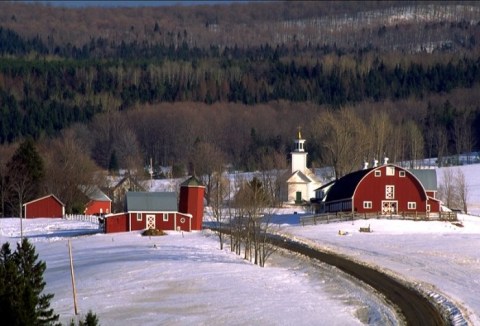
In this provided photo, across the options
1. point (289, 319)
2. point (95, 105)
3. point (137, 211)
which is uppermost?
point (95, 105)

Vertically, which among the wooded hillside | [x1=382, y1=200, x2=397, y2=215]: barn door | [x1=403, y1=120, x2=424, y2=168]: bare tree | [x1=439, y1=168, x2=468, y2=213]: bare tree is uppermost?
the wooded hillside

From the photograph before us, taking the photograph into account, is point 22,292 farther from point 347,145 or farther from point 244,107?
point 244,107

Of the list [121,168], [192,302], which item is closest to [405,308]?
[192,302]

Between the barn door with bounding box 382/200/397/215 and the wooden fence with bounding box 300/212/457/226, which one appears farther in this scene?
the barn door with bounding box 382/200/397/215

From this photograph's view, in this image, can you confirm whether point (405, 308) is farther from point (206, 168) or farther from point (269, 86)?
point (269, 86)

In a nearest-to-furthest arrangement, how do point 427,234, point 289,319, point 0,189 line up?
point 289,319 < point 427,234 < point 0,189

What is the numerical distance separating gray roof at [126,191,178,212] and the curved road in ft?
37.4

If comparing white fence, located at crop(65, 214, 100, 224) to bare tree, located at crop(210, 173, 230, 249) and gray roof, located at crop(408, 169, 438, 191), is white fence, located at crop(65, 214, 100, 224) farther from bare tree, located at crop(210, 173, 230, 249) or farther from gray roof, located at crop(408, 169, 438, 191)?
gray roof, located at crop(408, 169, 438, 191)

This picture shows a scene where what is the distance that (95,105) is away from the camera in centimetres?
16400

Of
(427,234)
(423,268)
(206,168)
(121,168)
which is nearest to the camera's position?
(423,268)

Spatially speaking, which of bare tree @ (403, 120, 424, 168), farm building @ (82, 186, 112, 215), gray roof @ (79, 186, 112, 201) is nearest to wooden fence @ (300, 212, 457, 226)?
farm building @ (82, 186, 112, 215)

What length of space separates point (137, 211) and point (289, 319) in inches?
1263

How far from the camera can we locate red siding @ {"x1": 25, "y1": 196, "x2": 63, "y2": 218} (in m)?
83.6

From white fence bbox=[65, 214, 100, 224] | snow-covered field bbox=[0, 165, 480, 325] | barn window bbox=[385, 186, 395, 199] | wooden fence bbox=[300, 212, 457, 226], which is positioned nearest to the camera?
Answer: snow-covered field bbox=[0, 165, 480, 325]
